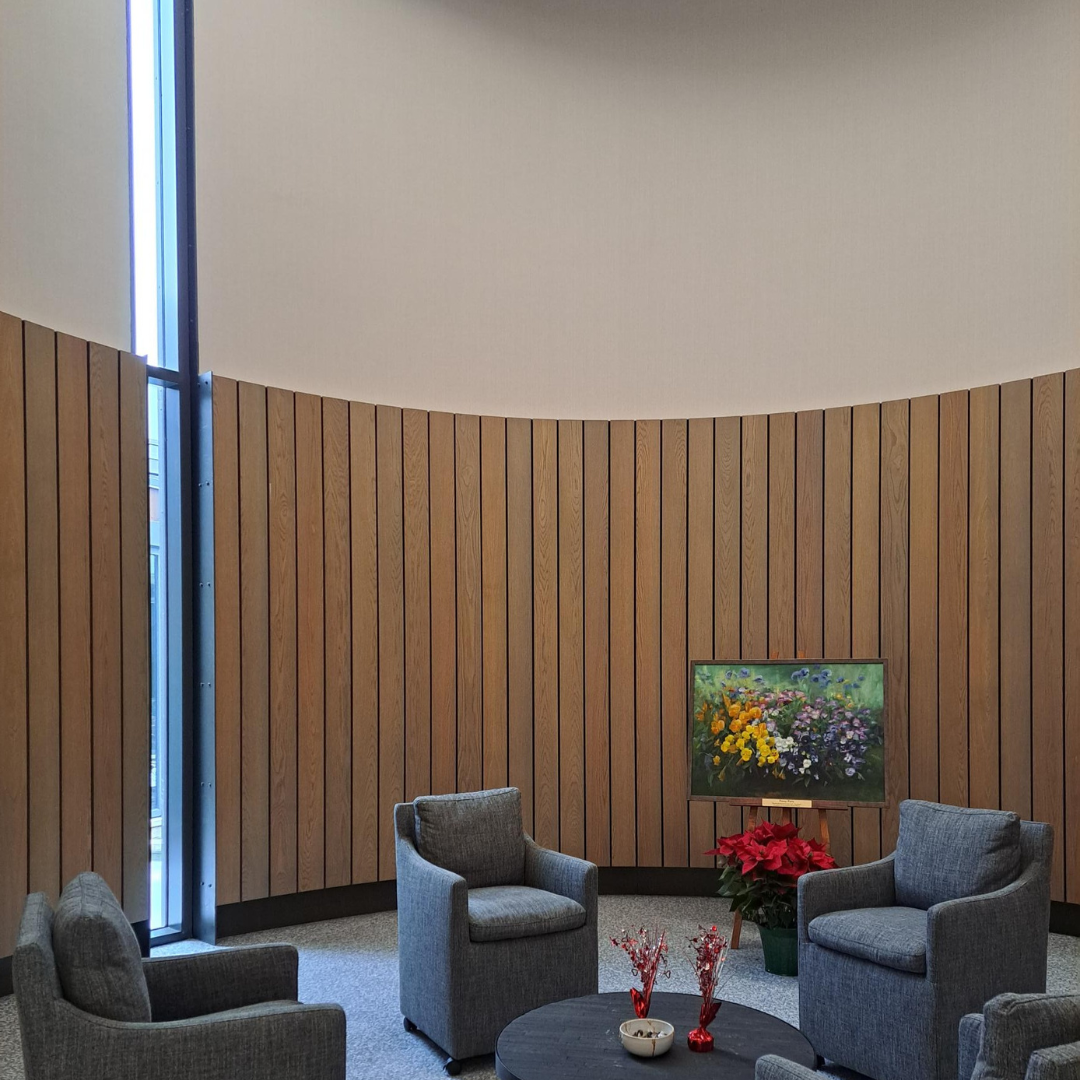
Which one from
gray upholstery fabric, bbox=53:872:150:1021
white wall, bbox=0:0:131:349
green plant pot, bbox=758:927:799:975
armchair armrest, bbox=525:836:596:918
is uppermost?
white wall, bbox=0:0:131:349

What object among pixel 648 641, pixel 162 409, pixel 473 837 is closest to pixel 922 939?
pixel 473 837

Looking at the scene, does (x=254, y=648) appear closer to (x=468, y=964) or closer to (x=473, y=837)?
(x=473, y=837)

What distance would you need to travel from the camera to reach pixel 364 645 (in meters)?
5.70

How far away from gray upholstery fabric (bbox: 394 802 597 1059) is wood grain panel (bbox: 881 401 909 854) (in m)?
2.36

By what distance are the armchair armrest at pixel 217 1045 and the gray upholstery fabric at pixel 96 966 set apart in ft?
0.19

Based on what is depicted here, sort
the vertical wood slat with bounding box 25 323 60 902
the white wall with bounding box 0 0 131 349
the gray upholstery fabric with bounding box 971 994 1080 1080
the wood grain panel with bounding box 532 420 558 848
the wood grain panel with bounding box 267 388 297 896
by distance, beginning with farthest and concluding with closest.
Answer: the wood grain panel with bounding box 532 420 558 848 < the wood grain panel with bounding box 267 388 297 896 < the white wall with bounding box 0 0 131 349 < the vertical wood slat with bounding box 25 323 60 902 < the gray upholstery fabric with bounding box 971 994 1080 1080

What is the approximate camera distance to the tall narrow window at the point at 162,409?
525cm

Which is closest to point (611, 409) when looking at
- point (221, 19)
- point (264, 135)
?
point (264, 135)

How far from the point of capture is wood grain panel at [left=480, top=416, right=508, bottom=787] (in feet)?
19.6

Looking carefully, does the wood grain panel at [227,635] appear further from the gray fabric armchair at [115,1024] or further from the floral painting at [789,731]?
the gray fabric armchair at [115,1024]

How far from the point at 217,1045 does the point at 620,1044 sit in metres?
1.12

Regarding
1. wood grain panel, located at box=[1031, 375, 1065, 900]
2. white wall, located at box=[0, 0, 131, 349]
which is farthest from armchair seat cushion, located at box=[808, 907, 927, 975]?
white wall, located at box=[0, 0, 131, 349]

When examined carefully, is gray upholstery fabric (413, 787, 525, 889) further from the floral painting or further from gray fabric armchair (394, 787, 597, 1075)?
the floral painting

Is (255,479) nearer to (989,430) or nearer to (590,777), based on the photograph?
(590,777)
